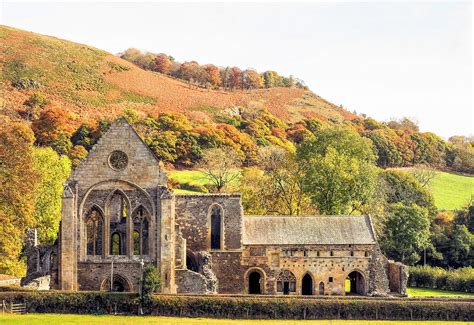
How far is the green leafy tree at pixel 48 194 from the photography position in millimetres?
73375

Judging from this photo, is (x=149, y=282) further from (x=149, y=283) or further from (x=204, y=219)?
(x=204, y=219)

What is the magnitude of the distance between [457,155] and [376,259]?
308ft

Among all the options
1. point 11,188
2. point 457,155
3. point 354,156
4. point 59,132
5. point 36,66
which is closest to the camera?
point 11,188

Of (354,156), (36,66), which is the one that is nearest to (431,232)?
(354,156)

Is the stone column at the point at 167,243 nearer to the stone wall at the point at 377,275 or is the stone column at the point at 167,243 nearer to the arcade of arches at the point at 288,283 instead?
the arcade of arches at the point at 288,283

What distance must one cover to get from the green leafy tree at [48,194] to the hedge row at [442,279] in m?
35.8

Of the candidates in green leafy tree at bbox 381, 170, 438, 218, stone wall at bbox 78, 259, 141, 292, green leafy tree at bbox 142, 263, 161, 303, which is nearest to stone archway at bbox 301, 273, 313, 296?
stone wall at bbox 78, 259, 141, 292

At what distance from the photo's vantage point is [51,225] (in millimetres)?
73875

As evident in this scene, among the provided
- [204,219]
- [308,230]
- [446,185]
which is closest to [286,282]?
[308,230]

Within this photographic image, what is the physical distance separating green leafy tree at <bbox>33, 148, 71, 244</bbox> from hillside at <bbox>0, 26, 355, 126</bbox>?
52.1 m

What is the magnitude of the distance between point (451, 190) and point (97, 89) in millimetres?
73777

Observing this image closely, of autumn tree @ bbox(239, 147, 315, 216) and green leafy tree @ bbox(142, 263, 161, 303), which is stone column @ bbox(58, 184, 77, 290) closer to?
green leafy tree @ bbox(142, 263, 161, 303)

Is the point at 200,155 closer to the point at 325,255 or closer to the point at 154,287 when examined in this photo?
the point at 325,255

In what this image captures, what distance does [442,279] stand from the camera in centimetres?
7538
